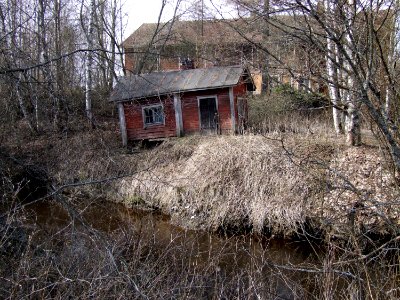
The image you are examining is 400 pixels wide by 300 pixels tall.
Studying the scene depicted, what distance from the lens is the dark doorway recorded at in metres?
14.3

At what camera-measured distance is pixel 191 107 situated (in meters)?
14.4

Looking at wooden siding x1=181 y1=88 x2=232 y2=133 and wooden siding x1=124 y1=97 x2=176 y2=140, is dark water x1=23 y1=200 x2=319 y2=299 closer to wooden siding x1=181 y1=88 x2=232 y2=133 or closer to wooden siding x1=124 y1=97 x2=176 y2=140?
wooden siding x1=124 y1=97 x2=176 y2=140

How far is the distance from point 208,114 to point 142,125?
9.76 feet

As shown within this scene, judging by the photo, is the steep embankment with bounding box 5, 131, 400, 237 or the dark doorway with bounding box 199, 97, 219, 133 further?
the dark doorway with bounding box 199, 97, 219, 133

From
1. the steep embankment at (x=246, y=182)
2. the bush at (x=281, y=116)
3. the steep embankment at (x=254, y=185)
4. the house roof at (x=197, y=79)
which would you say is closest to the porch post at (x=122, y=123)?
the house roof at (x=197, y=79)

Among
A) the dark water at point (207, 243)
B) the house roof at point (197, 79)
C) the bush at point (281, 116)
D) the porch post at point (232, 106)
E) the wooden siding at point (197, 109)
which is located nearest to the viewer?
the dark water at point (207, 243)

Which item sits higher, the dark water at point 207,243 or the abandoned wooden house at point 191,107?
the abandoned wooden house at point 191,107

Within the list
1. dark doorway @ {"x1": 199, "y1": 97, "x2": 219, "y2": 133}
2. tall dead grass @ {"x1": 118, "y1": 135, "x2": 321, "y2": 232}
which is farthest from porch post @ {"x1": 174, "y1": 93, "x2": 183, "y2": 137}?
tall dead grass @ {"x1": 118, "y1": 135, "x2": 321, "y2": 232}

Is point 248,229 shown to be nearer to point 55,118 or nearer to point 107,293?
point 107,293

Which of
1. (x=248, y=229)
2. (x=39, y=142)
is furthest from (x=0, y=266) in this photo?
(x=39, y=142)

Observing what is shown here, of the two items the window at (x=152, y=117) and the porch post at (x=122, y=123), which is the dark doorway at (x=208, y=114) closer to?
the window at (x=152, y=117)

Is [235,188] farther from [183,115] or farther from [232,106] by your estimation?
[183,115]

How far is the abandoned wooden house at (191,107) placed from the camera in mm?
13805

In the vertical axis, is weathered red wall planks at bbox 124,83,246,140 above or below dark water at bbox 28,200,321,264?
above
